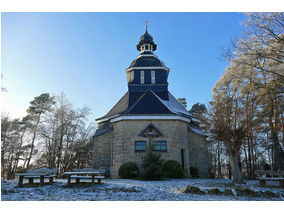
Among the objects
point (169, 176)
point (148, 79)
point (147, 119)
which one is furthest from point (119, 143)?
point (148, 79)

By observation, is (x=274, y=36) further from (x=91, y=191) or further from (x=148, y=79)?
(x=148, y=79)

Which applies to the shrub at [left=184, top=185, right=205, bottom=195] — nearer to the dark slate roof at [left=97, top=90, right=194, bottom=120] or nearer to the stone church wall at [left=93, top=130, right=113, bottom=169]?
the dark slate roof at [left=97, top=90, right=194, bottom=120]

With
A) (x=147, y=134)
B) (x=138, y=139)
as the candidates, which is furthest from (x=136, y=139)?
(x=147, y=134)

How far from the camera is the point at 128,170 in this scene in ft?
49.9

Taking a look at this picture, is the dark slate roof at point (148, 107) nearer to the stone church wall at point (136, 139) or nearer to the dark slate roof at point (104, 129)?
the stone church wall at point (136, 139)

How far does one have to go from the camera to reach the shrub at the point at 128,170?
15.1 meters

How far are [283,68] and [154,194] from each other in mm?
12605

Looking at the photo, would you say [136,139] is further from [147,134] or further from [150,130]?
[150,130]

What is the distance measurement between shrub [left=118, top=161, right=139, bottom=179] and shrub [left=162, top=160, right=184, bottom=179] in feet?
5.98

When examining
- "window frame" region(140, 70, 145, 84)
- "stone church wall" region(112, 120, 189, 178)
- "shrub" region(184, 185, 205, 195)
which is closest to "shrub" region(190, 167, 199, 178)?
"stone church wall" region(112, 120, 189, 178)

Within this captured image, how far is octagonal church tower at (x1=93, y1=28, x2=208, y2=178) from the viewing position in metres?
16.6

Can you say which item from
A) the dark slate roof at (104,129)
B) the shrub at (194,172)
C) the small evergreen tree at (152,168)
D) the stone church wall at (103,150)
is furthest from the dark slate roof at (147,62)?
the small evergreen tree at (152,168)

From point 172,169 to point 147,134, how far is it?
3.00 m

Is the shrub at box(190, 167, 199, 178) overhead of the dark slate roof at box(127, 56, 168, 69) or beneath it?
beneath
